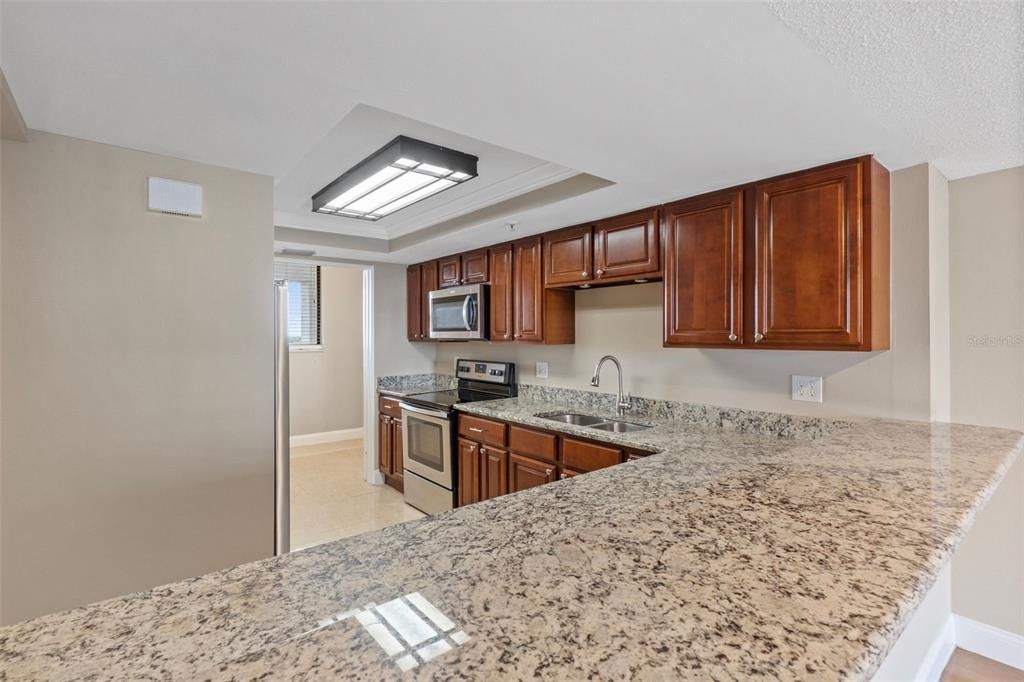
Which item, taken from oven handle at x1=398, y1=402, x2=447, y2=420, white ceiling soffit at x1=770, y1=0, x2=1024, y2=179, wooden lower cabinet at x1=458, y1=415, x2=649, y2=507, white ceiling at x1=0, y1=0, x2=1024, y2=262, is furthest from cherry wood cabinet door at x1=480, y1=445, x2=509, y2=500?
white ceiling soffit at x1=770, y1=0, x2=1024, y2=179

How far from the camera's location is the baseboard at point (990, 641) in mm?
1948

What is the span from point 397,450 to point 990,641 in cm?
383

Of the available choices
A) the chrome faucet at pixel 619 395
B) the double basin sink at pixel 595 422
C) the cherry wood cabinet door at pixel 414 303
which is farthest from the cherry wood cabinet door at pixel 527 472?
the cherry wood cabinet door at pixel 414 303

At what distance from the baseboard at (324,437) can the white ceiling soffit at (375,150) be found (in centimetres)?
328

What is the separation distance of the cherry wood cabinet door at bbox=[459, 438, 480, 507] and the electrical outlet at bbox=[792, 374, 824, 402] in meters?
1.99

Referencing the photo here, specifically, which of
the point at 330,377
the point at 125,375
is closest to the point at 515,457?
the point at 125,375

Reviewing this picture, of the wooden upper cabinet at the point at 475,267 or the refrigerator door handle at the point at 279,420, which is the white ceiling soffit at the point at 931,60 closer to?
the refrigerator door handle at the point at 279,420

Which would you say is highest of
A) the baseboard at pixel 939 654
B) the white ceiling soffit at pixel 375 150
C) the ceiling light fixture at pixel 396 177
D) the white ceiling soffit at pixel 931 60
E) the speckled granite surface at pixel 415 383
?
the white ceiling soffit at pixel 375 150

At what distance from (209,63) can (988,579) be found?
3363 millimetres

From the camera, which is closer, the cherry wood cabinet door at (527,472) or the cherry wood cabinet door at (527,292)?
the cherry wood cabinet door at (527,472)

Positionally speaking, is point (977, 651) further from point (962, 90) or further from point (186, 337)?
point (186, 337)

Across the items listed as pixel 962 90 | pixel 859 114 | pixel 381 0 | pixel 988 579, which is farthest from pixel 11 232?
pixel 988 579

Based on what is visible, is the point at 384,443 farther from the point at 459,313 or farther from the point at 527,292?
the point at 527,292

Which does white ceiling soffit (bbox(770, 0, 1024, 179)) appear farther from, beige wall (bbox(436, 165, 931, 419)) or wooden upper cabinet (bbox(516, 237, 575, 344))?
wooden upper cabinet (bbox(516, 237, 575, 344))
